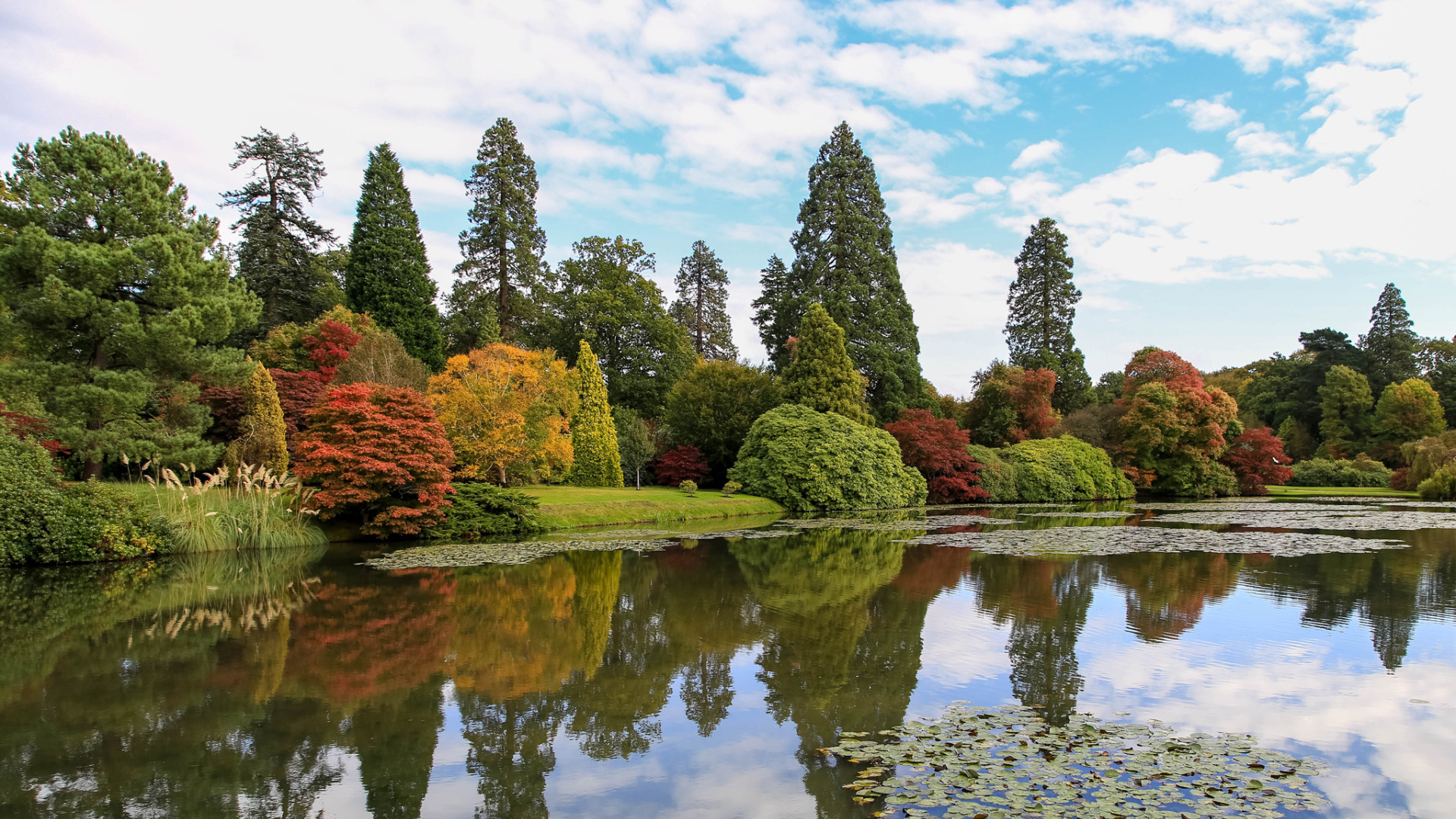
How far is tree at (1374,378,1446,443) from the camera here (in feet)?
132

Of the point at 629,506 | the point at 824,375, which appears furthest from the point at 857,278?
the point at 629,506

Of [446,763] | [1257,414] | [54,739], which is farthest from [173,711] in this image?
[1257,414]

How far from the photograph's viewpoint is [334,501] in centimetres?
1598

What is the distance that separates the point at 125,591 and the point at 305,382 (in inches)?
465

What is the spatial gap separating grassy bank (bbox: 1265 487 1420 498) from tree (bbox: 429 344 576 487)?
33121mm

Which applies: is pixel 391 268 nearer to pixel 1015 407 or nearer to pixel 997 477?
pixel 997 477

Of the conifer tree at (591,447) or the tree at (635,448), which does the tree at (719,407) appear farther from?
the conifer tree at (591,447)

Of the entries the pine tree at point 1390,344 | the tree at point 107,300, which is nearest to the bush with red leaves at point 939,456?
the tree at point 107,300

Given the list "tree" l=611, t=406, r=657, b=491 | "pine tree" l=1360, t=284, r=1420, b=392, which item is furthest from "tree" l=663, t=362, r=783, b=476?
"pine tree" l=1360, t=284, r=1420, b=392

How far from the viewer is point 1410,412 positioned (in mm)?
40844

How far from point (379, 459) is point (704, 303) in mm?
37511

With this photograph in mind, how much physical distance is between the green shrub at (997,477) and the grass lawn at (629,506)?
32.9ft

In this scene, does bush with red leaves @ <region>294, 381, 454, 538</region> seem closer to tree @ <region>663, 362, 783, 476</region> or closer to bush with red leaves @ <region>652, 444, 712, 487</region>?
bush with red leaves @ <region>652, 444, 712, 487</region>

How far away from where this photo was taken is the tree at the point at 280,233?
108 ft
